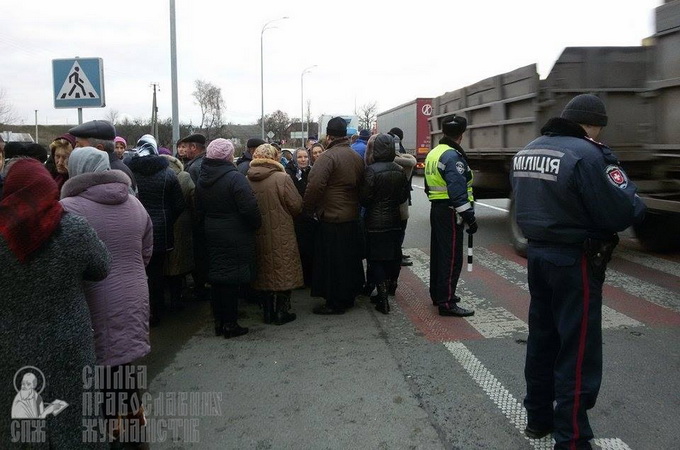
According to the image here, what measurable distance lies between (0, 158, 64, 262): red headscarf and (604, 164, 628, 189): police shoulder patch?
8.47 ft

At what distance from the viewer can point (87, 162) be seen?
3236 mm

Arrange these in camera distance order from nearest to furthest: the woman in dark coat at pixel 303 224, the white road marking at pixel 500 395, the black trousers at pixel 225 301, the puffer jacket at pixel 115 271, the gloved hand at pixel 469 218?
the puffer jacket at pixel 115 271 < the white road marking at pixel 500 395 < the black trousers at pixel 225 301 < the gloved hand at pixel 469 218 < the woman in dark coat at pixel 303 224

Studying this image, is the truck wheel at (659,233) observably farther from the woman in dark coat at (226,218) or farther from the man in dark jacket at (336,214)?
the woman in dark coat at (226,218)

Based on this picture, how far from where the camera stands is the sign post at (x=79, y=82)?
7578 mm

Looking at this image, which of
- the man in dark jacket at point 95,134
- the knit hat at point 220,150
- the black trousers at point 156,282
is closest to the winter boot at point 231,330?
the black trousers at point 156,282

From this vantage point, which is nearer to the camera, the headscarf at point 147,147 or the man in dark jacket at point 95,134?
the man in dark jacket at point 95,134

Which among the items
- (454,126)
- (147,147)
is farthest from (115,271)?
(454,126)

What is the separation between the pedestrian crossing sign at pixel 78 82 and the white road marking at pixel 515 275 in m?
5.49

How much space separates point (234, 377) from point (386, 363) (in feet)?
3.85

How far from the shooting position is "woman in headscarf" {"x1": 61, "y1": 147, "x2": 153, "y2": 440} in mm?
3034

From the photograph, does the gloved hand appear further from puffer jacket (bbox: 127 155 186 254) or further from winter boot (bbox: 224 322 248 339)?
puffer jacket (bbox: 127 155 186 254)

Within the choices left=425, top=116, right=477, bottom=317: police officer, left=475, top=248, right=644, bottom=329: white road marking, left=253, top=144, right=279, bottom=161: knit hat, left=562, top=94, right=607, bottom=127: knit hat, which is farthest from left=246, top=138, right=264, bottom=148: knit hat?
left=562, top=94, right=607, bottom=127: knit hat

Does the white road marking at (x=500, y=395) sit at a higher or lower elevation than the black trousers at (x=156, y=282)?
lower

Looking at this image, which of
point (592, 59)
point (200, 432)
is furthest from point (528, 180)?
point (592, 59)
